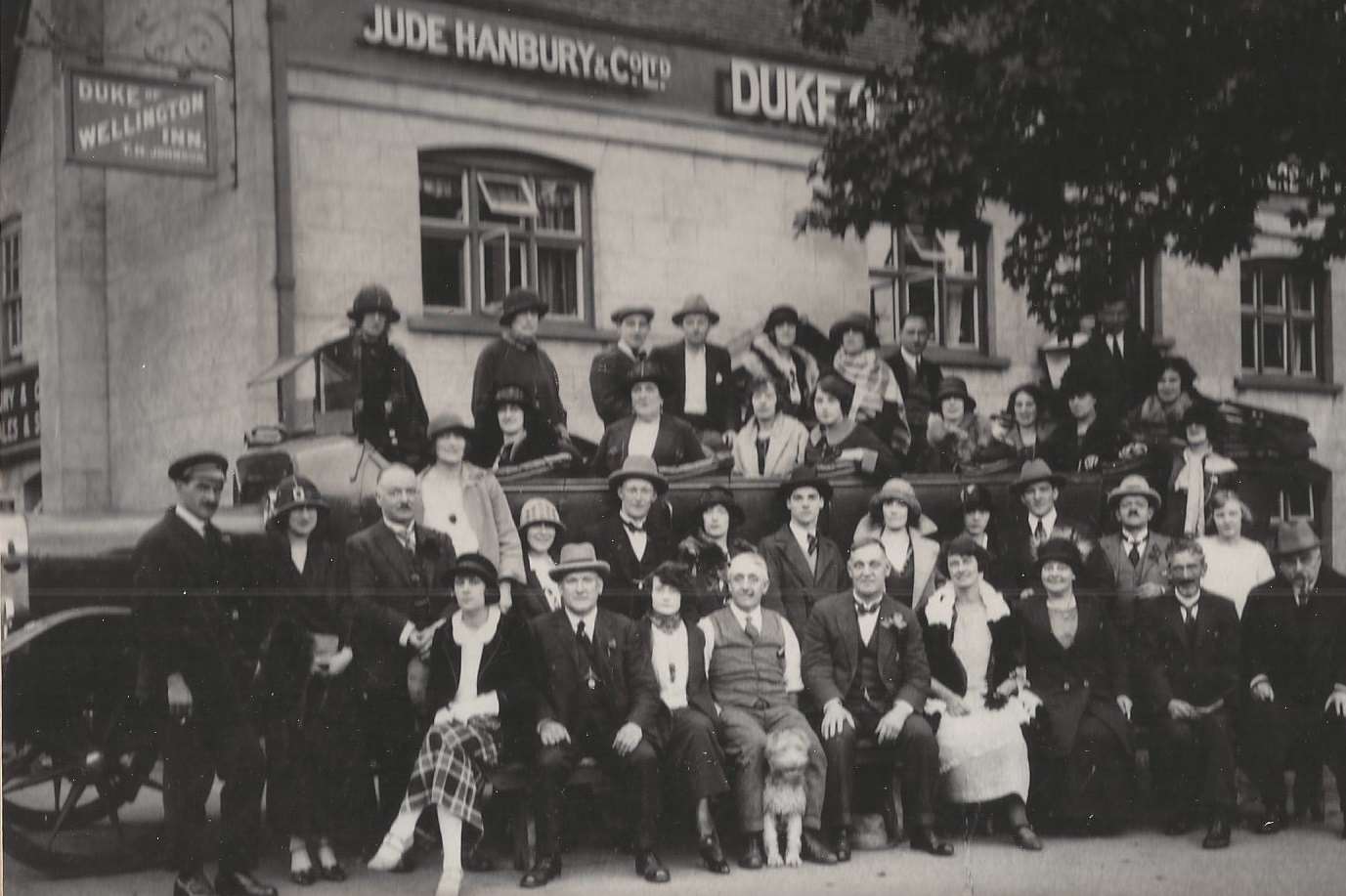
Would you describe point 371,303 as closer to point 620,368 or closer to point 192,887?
point 620,368

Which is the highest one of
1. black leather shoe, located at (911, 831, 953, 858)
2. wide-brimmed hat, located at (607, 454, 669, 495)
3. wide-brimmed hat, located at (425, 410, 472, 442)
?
wide-brimmed hat, located at (425, 410, 472, 442)

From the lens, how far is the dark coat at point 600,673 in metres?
6.32

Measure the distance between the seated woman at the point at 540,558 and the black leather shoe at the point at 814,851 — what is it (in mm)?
1472

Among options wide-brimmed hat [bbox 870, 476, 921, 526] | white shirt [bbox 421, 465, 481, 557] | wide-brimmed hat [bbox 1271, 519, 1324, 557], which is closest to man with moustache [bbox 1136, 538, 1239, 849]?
wide-brimmed hat [bbox 1271, 519, 1324, 557]

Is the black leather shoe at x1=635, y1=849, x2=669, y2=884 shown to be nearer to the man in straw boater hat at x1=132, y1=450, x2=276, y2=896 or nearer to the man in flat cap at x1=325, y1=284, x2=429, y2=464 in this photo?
the man in straw boater hat at x1=132, y1=450, x2=276, y2=896

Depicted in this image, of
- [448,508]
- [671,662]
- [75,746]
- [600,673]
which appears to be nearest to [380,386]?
[448,508]

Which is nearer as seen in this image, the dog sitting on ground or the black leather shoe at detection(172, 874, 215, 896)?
the black leather shoe at detection(172, 874, 215, 896)

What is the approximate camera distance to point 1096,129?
26.7ft

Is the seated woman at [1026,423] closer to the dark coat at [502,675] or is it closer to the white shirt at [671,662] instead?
the white shirt at [671,662]

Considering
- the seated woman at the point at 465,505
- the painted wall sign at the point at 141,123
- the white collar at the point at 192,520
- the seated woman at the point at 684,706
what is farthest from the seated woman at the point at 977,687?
the painted wall sign at the point at 141,123

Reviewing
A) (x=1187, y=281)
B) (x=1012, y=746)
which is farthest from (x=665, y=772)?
(x=1187, y=281)

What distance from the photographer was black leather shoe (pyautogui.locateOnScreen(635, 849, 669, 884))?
6.03 metres

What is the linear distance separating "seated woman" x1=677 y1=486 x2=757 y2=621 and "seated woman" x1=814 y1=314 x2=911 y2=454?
1.56 metres

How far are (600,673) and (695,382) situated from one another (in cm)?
250
